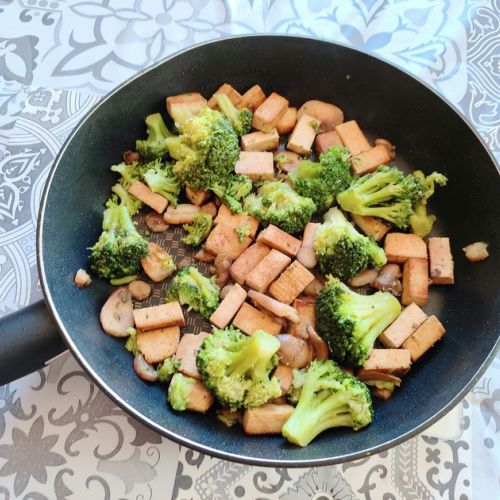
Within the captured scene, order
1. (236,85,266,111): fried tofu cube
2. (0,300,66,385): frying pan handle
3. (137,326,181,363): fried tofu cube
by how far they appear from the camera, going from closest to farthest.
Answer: (0,300,66,385): frying pan handle, (137,326,181,363): fried tofu cube, (236,85,266,111): fried tofu cube

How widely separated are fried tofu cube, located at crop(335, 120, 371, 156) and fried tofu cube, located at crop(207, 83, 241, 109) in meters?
0.33

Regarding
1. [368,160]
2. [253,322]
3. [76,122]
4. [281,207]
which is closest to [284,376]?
[253,322]

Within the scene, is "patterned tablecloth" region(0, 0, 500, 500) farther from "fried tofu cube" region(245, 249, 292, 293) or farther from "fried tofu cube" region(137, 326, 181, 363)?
"fried tofu cube" region(245, 249, 292, 293)

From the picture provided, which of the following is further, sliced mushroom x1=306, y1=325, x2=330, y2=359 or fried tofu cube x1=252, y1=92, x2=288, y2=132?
fried tofu cube x1=252, y1=92, x2=288, y2=132

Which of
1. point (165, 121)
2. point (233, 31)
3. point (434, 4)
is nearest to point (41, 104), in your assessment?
point (165, 121)

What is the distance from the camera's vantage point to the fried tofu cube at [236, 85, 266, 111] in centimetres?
175

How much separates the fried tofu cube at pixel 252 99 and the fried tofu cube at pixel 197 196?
334 mm

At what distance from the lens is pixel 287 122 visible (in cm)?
175

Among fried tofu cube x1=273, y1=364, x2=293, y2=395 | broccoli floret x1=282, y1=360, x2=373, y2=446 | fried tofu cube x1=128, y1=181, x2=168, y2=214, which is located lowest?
fried tofu cube x1=273, y1=364, x2=293, y2=395

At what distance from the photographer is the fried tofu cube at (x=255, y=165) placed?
164cm

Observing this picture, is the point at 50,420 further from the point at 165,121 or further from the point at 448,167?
the point at 448,167

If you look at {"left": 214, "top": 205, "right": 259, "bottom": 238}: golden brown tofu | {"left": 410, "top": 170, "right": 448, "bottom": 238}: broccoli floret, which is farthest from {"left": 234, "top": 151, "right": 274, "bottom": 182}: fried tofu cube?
{"left": 410, "top": 170, "right": 448, "bottom": 238}: broccoli floret

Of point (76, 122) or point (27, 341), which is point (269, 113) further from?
point (27, 341)

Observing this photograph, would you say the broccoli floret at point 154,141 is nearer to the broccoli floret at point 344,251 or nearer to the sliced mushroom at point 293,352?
the broccoli floret at point 344,251
